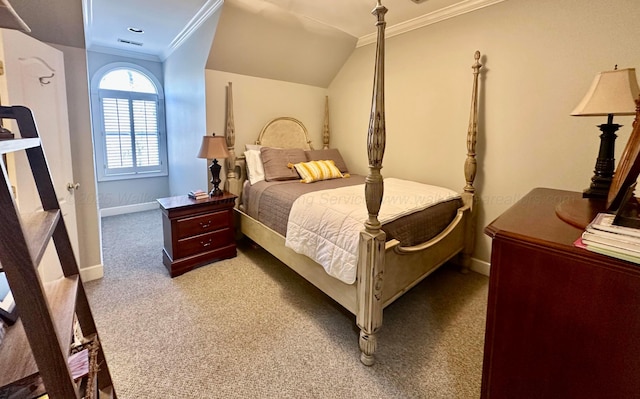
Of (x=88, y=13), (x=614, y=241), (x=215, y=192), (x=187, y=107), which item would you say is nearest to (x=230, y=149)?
(x=215, y=192)

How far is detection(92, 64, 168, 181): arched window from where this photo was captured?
4391mm

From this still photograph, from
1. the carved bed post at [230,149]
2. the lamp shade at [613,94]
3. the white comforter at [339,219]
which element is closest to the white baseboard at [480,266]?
the white comforter at [339,219]

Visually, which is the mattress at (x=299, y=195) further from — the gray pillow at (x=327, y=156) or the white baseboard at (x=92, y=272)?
the white baseboard at (x=92, y=272)

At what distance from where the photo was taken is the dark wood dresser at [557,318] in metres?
0.80

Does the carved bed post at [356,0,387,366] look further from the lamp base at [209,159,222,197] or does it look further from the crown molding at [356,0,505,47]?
the lamp base at [209,159,222,197]

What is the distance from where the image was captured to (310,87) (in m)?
4.12

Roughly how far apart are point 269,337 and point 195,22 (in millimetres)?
3285

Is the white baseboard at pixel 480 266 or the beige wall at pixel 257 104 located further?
the beige wall at pixel 257 104

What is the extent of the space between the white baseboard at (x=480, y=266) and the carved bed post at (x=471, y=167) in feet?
0.35

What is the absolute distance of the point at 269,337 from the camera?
195 centimetres

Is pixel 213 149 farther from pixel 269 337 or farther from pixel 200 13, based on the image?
pixel 269 337

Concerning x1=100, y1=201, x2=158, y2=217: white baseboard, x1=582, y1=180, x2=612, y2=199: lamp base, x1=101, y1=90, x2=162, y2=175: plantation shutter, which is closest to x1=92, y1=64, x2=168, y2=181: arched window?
x1=101, y1=90, x2=162, y2=175: plantation shutter

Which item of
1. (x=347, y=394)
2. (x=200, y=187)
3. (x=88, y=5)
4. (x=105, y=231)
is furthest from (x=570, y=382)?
(x=105, y=231)

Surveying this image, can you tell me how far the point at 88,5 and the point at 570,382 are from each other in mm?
4276
